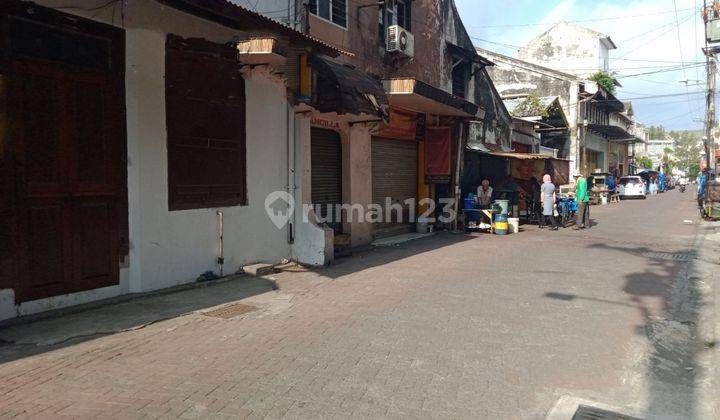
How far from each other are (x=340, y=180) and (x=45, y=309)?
710 cm

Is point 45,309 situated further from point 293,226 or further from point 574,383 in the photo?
point 574,383

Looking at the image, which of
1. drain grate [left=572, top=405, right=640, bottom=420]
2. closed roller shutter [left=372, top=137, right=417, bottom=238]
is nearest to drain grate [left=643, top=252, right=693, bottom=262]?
closed roller shutter [left=372, top=137, right=417, bottom=238]

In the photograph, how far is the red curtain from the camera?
49.8ft

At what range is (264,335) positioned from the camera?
18.2 feet

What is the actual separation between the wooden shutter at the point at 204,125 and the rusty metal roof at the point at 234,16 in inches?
16.6

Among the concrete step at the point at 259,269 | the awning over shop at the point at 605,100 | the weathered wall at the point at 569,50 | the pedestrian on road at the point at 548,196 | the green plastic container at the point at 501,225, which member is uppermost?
the weathered wall at the point at 569,50

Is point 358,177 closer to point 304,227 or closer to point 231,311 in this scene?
point 304,227

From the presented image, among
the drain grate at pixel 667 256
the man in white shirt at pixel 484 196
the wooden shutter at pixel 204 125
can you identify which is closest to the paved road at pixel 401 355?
the wooden shutter at pixel 204 125

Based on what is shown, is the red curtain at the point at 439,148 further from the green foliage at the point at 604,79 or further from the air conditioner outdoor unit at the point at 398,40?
the green foliage at the point at 604,79

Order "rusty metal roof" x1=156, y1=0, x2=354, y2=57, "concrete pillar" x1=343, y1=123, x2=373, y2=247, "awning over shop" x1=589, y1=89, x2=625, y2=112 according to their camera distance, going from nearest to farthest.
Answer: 1. "rusty metal roof" x1=156, y1=0, x2=354, y2=57
2. "concrete pillar" x1=343, y1=123, x2=373, y2=247
3. "awning over shop" x1=589, y1=89, x2=625, y2=112

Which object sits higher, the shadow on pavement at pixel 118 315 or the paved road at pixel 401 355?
the shadow on pavement at pixel 118 315

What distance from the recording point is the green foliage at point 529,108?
28.7 m

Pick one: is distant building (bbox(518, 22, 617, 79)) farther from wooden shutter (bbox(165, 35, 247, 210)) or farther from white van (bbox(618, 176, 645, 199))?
wooden shutter (bbox(165, 35, 247, 210))

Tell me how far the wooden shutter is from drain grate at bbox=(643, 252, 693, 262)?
8.72m
